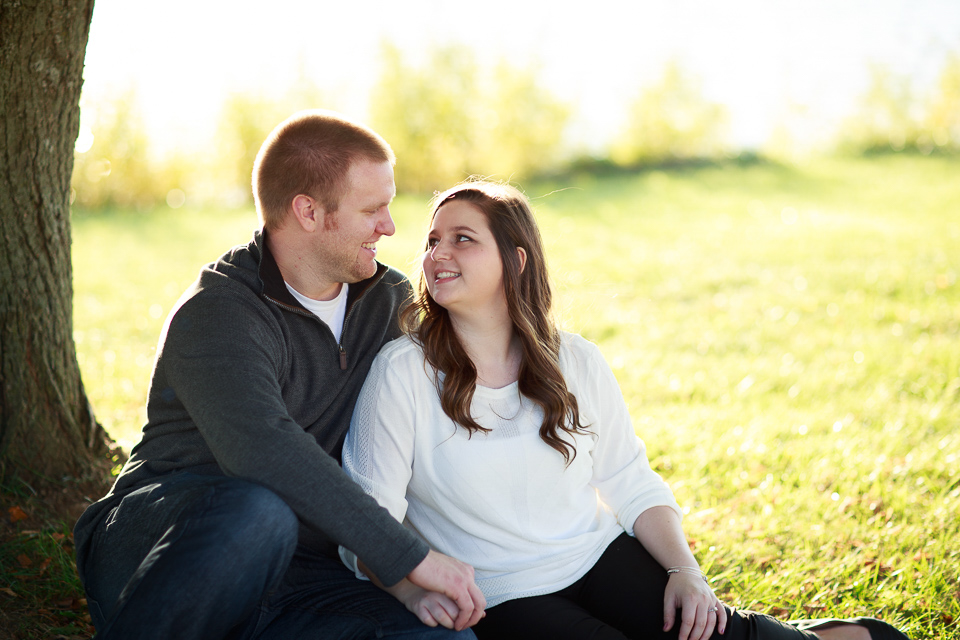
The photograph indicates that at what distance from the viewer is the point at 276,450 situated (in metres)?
2.07

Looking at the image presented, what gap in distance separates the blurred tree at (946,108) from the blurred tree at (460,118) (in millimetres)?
6893

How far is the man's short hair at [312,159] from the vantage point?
8.68ft

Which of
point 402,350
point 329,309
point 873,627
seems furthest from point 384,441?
point 873,627

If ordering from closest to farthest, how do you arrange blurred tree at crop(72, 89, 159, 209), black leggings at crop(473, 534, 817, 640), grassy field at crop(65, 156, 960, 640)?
black leggings at crop(473, 534, 817, 640), grassy field at crop(65, 156, 960, 640), blurred tree at crop(72, 89, 159, 209)

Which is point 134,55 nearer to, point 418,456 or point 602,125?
point 602,125

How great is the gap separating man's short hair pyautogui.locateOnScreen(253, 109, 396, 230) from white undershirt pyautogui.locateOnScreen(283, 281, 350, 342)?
0.83 ft

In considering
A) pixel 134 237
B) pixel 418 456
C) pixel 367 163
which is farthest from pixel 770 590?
pixel 134 237

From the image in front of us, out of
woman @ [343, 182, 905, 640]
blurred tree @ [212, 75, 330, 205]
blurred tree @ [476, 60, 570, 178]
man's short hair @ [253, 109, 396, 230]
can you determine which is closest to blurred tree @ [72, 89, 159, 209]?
blurred tree @ [212, 75, 330, 205]

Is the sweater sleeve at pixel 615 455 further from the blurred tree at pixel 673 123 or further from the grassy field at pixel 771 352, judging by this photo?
the blurred tree at pixel 673 123

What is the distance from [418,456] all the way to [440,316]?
0.46 m

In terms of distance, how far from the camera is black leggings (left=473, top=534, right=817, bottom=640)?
7.41 feet

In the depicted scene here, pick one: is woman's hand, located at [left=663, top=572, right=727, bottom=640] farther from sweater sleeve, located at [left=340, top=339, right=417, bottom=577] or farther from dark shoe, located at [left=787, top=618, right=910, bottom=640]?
sweater sleeve, located at [left=340, top=339, right=417, bottom=577]

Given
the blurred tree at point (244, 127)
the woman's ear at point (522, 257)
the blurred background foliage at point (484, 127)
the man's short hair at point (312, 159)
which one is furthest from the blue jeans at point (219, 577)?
the blurred tree at point (244, 127)

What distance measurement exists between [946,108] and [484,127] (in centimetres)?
865
